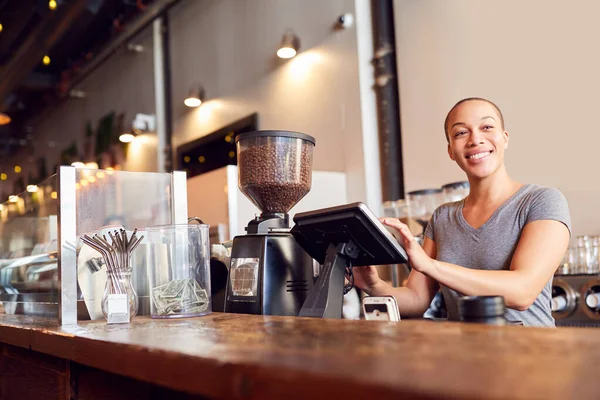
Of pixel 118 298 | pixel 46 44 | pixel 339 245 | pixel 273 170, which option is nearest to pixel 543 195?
pixel 339 245

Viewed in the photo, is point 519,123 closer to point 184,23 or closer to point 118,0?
point 184,23

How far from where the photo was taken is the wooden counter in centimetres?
53

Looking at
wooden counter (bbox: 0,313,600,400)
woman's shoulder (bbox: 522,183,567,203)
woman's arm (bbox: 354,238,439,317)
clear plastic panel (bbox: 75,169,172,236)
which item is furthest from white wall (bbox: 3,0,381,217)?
wooden counter (bbox: 0,313,600,400)

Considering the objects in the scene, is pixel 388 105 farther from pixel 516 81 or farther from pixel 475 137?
pixel 475 137

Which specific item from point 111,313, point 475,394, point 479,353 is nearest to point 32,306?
point 111,313

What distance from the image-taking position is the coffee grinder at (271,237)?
1614 mm

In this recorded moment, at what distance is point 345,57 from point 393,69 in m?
0.36

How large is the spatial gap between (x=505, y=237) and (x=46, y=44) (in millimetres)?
4942

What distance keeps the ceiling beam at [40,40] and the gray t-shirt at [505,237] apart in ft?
13.2

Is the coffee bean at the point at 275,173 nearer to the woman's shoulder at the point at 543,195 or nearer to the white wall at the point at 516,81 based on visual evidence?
the woman's shoulder at the point at 543,195

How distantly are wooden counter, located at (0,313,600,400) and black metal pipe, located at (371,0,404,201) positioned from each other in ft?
8.96

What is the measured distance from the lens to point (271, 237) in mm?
1646

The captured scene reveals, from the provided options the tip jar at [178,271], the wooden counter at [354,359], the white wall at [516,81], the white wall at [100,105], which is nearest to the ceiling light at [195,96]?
the white wall at [100,105]

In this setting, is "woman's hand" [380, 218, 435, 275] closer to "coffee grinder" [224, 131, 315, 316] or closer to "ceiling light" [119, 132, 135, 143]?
"coffee grinder" [224, 131, 315, 316]
